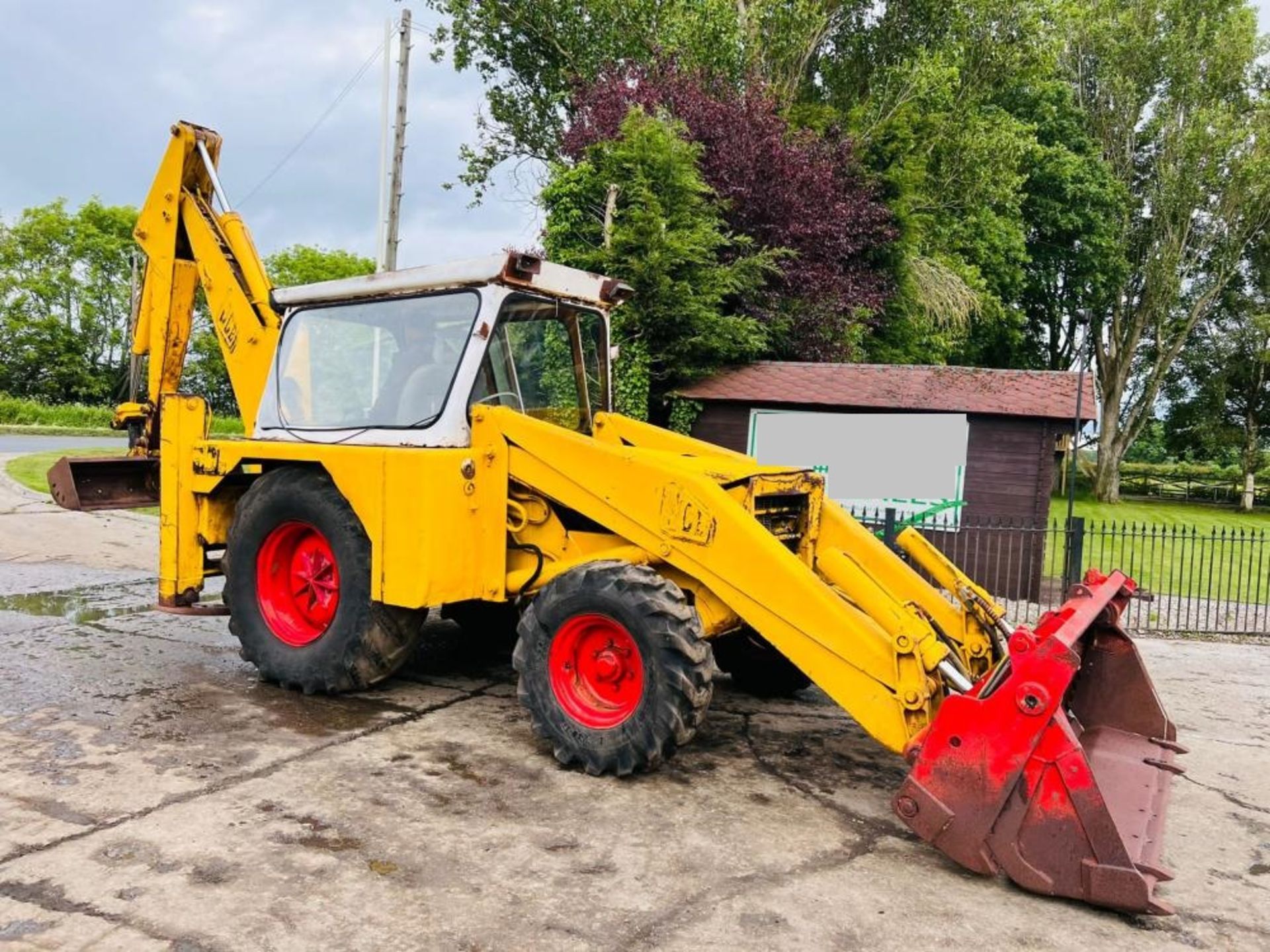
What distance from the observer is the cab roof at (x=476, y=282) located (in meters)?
5.29

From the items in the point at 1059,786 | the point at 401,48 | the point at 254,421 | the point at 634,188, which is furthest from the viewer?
the point at 401,48

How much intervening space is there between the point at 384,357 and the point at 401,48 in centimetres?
1502

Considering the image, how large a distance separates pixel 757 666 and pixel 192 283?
15.5ft

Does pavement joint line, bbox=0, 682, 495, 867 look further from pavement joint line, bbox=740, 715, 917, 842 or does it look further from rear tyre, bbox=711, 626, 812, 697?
pavement joint line, bbox=740, 715, 917, 842

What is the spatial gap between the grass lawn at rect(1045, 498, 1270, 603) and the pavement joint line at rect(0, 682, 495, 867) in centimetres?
829

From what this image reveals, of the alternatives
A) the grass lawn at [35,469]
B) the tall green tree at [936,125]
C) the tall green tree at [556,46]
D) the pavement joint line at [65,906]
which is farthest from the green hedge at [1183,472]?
the pavement joint line at [65,906]

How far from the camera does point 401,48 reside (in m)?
18.5

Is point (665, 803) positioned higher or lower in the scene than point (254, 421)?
lower

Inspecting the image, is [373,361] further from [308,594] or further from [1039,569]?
[1039,569]

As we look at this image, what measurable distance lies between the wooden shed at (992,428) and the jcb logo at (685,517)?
7.48 metres

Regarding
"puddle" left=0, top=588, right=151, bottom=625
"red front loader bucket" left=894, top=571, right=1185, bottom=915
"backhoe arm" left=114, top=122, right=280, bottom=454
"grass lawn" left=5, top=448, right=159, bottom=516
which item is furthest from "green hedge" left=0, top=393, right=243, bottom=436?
"red front loader bucket" left=894, top=571, right=1185, bottom=915

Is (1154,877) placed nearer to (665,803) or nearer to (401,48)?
(665,803)

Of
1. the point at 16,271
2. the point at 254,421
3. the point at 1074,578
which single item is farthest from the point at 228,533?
the point at 16,271

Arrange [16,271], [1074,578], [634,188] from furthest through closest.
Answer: [16,271] → [634,188] → [1074,578]
